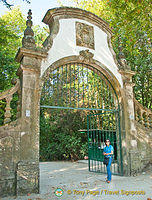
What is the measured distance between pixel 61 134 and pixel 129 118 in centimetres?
709

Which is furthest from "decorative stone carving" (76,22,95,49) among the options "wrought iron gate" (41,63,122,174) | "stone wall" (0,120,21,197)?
"stone wall" (0,120,21,197)

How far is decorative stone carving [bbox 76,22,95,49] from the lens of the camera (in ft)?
23.1

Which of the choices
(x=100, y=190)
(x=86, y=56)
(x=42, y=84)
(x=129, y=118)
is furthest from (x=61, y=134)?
(x=100, y=190)

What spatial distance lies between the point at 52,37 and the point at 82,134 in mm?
8711

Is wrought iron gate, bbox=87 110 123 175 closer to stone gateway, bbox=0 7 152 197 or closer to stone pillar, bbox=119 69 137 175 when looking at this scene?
stone gateway, bbox=0 7 152 197

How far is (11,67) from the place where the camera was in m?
9.57

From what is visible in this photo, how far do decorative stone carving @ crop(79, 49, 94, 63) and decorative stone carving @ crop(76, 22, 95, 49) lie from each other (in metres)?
0.33

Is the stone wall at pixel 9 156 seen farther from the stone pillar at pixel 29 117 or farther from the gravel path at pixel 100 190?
the gravel path at pixel 100 190

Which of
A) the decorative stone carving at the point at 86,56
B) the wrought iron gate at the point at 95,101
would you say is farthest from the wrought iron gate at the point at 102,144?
the decorative stone carving at the point at 86,56

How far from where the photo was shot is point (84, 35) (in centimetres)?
723

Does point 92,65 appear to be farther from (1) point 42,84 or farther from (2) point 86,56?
(1) point 42,84

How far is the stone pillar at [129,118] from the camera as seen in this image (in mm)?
7045

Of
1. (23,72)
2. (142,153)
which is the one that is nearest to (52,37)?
(23,72)

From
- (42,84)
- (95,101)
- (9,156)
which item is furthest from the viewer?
(95,101)
